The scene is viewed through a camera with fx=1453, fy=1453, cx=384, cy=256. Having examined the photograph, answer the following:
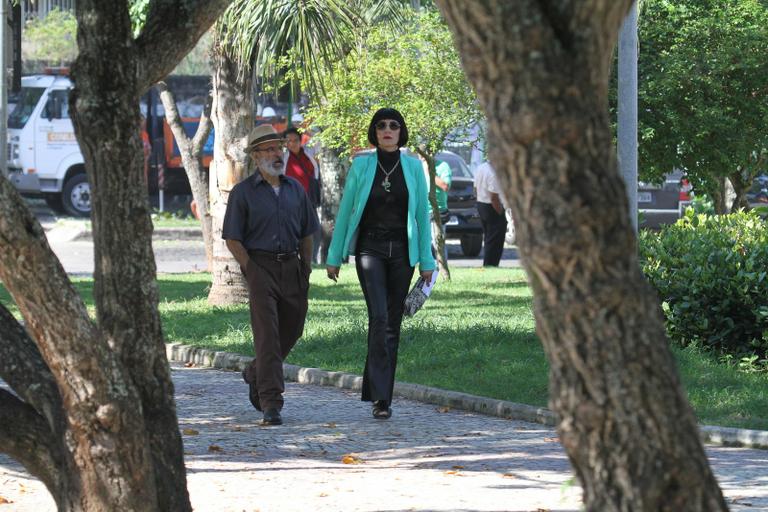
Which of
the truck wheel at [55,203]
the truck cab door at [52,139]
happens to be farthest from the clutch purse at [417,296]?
the truck wheel at [55,203]

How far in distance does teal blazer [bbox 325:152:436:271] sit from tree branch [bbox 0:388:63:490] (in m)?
4.41

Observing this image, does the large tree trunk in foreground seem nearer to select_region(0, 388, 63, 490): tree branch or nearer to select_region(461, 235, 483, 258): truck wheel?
select_region(0, 388, 63, 490): tree branch

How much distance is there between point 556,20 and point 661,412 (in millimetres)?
1012

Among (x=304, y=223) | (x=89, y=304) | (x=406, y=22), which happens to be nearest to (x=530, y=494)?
(x=304, y=223)

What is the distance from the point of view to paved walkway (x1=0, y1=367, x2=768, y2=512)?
6.91 meters

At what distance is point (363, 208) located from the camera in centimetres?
952

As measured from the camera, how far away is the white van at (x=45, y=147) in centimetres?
3192

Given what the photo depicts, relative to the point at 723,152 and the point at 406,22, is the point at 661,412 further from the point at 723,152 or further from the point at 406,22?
the point at 406,22

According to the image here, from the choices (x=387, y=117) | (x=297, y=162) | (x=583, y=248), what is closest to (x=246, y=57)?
(x=297, y=162)

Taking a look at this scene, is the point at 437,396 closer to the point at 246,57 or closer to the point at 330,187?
the point at 246,57

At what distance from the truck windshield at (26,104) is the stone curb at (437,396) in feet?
66.5

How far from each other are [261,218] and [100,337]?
15.0 ft

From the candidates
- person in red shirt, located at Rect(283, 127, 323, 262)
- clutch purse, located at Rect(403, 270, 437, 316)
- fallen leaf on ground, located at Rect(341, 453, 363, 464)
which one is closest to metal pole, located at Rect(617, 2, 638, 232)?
clutch purse, located at Rect(403, 270, 437, 316)

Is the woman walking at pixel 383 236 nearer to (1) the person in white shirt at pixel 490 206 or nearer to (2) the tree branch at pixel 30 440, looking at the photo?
(2) the tree branch at pixel 30 440
